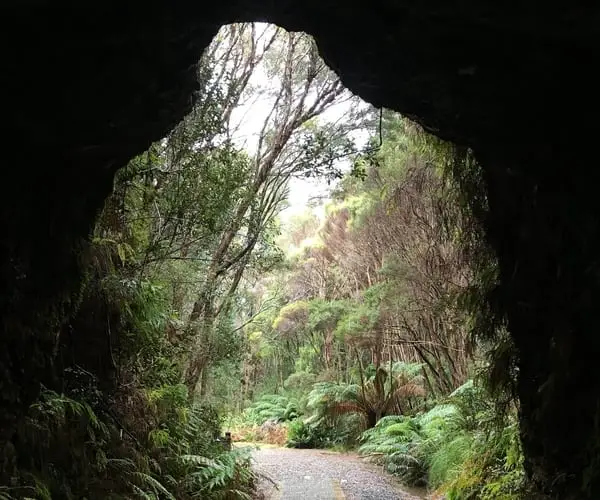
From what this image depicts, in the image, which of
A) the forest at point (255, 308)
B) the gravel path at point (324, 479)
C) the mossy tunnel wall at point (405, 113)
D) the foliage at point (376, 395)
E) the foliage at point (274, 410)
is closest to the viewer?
the mossy tunnel wall at point (405, 113)

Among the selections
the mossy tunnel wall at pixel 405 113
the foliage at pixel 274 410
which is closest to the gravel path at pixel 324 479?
the mossy tunnel wall at pixel 405 113

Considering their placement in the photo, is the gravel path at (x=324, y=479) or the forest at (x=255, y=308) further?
the gravel path at (x=324, y=479)

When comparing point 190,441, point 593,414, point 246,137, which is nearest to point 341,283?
point 246,137

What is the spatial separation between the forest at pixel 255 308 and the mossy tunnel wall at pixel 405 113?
0.77m

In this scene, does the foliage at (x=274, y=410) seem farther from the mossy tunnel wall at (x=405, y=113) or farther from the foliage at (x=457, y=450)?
the mossy tunnel wall at (x=405, y=113)

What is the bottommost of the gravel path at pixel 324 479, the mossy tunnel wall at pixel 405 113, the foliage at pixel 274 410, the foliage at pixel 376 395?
the foliage at pixel 274 410

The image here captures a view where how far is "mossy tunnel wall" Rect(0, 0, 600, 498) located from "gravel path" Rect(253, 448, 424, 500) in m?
5.33

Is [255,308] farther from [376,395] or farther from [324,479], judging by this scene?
[324,479]

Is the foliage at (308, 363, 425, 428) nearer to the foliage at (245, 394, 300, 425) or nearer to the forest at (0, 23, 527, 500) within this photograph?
the forest at (0, 23, 527, 500)

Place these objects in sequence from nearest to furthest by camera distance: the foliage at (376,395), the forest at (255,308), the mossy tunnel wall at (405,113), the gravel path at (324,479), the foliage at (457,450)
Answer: the mossy tunnel wall at (405,113), the forest at (255,308), the foliage at (457,450), the gravel path at (324,479), the foliage at (376,395)

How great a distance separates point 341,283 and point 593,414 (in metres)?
16.2

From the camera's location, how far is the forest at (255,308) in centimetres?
529

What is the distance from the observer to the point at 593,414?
11.2 ft

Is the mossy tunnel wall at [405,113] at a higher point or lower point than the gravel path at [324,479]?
higher
